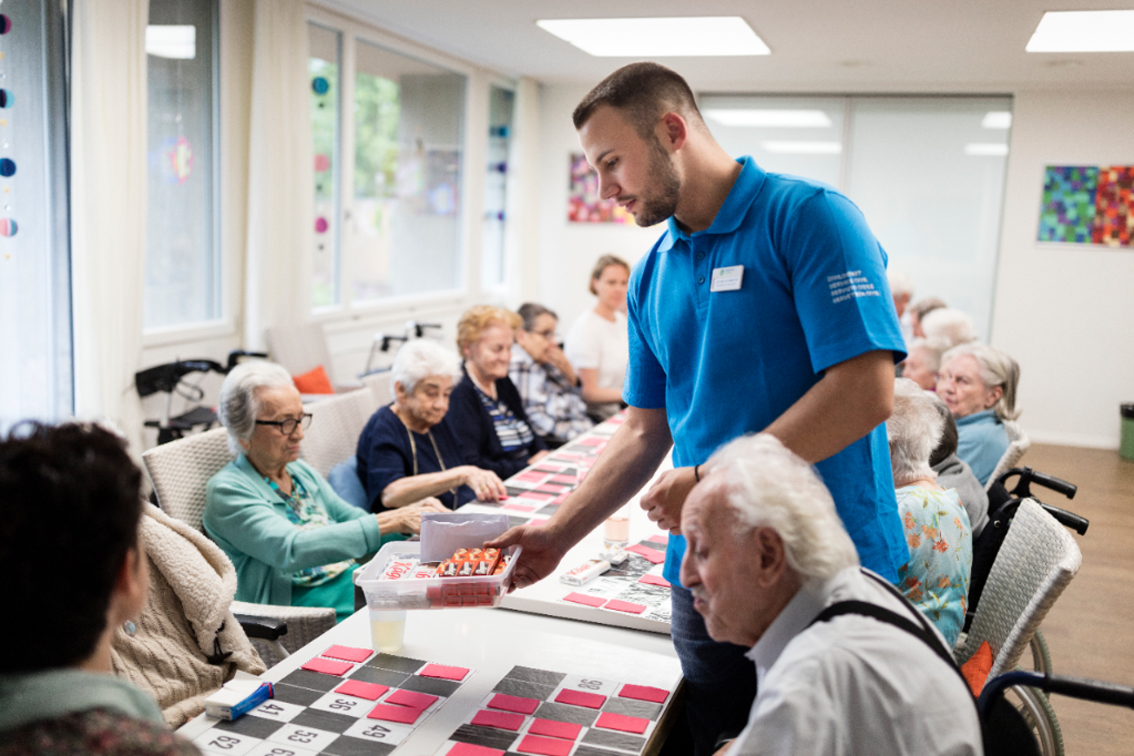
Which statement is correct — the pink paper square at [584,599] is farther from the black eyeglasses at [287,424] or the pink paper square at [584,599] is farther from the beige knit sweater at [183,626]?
the black eyeglasses at [287,424]

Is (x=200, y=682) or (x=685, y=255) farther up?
(x=685, y=255)

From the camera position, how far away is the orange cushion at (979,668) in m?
2.00

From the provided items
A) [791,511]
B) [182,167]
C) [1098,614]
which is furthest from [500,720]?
[182,167]

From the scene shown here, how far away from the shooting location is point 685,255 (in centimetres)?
165

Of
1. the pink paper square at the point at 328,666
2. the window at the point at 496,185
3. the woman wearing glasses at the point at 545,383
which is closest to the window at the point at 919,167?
the window at the point at 496,185

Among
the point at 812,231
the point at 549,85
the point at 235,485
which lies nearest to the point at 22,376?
the point at 235,485

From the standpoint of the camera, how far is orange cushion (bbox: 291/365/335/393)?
203 inches

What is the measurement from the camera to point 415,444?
328cm

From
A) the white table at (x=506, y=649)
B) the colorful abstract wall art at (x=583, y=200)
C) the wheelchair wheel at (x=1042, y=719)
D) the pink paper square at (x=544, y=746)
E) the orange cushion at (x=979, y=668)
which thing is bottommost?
the wheelchair wheel at (x=1042, y=719)

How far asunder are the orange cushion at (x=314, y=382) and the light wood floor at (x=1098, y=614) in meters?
3.76

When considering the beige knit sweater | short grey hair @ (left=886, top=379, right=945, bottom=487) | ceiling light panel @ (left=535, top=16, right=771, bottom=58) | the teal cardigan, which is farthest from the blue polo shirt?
ceiling light panel @ (left=535, top=16, right=771, bottom=58)

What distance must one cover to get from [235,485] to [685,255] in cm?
144

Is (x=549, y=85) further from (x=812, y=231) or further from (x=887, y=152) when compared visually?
(x=812, y=231)

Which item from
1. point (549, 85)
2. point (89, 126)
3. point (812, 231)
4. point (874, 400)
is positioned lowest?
point (874, 400)
